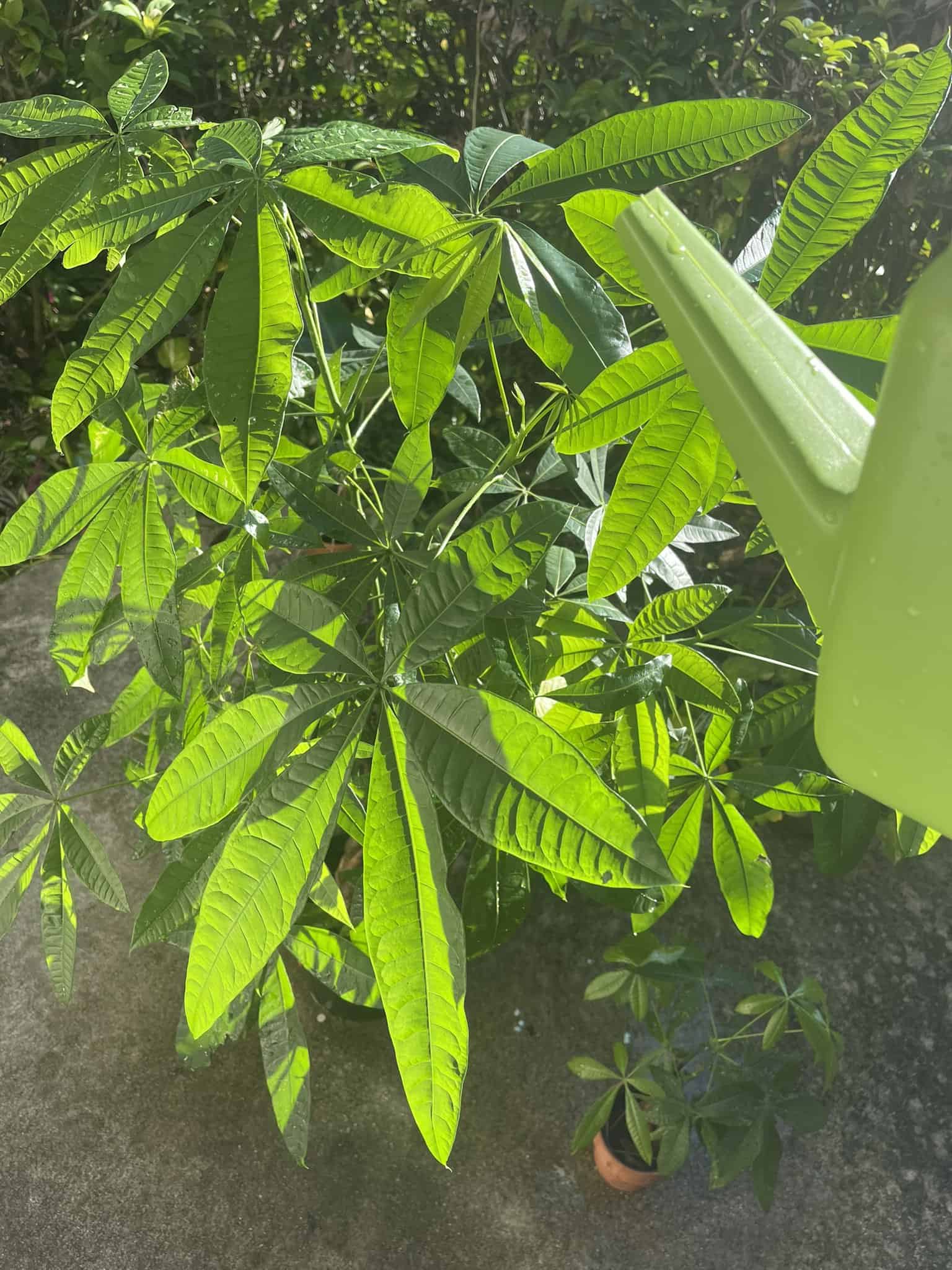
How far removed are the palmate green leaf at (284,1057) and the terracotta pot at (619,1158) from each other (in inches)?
23.3

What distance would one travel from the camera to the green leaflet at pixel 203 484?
68cm

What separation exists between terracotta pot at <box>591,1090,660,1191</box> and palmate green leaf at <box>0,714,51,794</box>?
3.14 feet

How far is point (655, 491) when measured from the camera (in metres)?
0.48

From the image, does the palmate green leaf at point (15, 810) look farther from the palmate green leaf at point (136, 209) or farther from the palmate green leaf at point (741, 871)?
the palmate green leaf at point (741, 871)

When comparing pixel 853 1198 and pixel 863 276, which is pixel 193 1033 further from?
pixel 863 276

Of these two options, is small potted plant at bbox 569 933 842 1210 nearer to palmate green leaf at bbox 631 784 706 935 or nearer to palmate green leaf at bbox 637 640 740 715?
palmate green leaf at bbox 631 784 706 935

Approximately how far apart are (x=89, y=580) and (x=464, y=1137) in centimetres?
116

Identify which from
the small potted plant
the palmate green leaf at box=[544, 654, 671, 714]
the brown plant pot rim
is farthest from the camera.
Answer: the brown plant pot rim

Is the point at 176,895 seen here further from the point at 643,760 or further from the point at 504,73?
the point at 504,73

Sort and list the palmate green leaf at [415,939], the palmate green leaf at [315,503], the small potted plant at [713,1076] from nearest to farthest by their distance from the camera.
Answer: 1. the palmate green leaf at [415,939]
2. the palmate green leaf at [315,503]
3. the small potted plant at [713,1076]

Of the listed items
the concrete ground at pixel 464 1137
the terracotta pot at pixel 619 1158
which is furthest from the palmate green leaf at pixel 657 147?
the concrete ground at pixel 464 1137

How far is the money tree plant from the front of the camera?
1.43 feet

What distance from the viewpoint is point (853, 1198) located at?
1.35 metres

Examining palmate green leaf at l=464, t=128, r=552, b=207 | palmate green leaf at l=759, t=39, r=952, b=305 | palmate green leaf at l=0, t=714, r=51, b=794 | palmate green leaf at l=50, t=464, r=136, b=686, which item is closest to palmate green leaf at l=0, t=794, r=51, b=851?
palmate green leaf at l=0, t=714, r=51, b=794
